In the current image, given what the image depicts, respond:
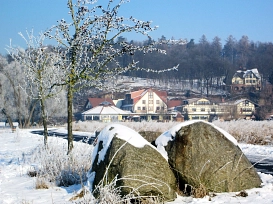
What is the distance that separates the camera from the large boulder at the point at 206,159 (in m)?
6.27

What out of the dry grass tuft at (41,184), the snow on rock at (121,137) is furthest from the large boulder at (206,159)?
the dry grass tuft at (41,184)

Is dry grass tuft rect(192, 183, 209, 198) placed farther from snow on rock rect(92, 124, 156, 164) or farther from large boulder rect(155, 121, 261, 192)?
snow on rock rect(92, 124, 156, 164)

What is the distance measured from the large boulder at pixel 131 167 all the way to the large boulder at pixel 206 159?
347 millimetres

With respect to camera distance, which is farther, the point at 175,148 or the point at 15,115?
the point at 15,115

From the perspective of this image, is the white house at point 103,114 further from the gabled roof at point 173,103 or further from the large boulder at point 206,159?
the large boulder at point 206,159

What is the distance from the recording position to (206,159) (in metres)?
6.39

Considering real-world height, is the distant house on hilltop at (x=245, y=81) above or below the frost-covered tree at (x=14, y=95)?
above

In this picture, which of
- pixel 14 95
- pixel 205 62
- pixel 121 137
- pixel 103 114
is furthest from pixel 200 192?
pixel 205 62

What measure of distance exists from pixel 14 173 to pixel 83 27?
3885mm

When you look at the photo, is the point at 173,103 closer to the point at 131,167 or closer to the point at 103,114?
the point at 103,114

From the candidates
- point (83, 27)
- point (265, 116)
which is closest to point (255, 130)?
point (83, 27)

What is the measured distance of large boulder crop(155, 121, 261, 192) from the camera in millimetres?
6266

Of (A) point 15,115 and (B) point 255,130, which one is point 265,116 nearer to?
(A) point 15,115

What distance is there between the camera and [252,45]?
148 metres
